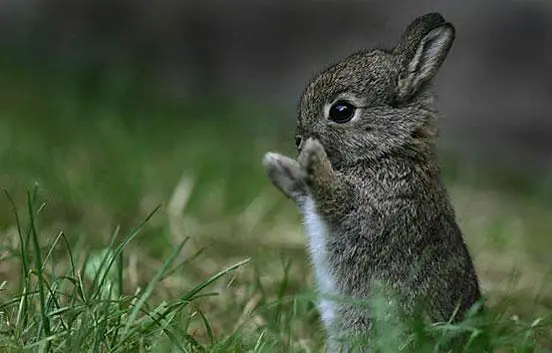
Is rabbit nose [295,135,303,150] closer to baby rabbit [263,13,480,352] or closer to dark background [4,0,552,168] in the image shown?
baby rabbit [263,13,480,352]

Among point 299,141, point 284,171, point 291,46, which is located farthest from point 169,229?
point 291,46

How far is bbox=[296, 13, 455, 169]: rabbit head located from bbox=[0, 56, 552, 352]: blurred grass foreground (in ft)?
1.77

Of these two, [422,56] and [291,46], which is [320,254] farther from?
[291,46]

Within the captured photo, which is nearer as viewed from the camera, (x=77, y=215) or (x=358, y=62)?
(x=358, y=62)

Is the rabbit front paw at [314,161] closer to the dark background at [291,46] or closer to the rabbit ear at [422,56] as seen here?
the rabbit ear at [422,56]

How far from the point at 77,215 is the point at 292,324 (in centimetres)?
173

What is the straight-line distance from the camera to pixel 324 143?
13.7 feet

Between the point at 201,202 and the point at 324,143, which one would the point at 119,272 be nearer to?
the point at 324,143

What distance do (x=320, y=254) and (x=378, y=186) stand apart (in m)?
0.30

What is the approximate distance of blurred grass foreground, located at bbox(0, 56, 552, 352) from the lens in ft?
11.8

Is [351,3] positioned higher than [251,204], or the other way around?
[351,3]

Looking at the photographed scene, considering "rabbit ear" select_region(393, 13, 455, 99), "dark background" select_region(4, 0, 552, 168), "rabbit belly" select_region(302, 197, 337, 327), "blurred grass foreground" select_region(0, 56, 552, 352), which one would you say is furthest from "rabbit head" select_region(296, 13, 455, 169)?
"dark background" select_region(4, 0, 552, 168)

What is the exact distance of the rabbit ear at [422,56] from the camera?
4.25m

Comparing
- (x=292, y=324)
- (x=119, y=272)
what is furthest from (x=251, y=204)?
(x=119, y=272)
